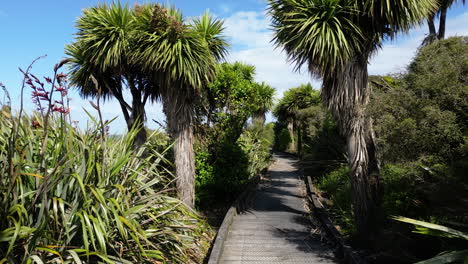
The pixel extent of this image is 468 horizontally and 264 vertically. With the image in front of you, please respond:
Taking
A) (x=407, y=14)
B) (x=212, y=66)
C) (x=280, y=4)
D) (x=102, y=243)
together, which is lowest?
(x=102, y=243)

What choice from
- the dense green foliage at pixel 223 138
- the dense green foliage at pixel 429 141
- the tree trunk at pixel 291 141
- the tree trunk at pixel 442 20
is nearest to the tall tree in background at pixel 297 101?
the tree trunk at pixel 291 141

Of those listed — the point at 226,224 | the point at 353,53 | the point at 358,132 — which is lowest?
the point at 226,224

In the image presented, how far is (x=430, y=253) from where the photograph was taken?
4.57 meters

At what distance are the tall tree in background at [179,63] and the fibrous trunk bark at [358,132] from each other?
10.1 ft

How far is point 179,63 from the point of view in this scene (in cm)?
725

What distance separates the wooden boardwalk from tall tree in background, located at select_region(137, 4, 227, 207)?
58.3 inches

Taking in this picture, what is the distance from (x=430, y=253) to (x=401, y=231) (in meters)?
0.52

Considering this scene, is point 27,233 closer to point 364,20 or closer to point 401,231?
point 401,231

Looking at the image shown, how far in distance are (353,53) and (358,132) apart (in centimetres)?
171

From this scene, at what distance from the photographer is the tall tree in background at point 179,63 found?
24.0 ft

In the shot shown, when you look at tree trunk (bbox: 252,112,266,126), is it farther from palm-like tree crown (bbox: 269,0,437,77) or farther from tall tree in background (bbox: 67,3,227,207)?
palm-like tree crown (bbox: 269,0,437,77)

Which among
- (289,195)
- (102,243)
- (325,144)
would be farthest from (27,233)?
(325,144)

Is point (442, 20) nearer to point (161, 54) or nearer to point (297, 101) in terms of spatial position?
point (161, 54)

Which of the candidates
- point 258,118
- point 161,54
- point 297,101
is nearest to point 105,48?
point 161,54
